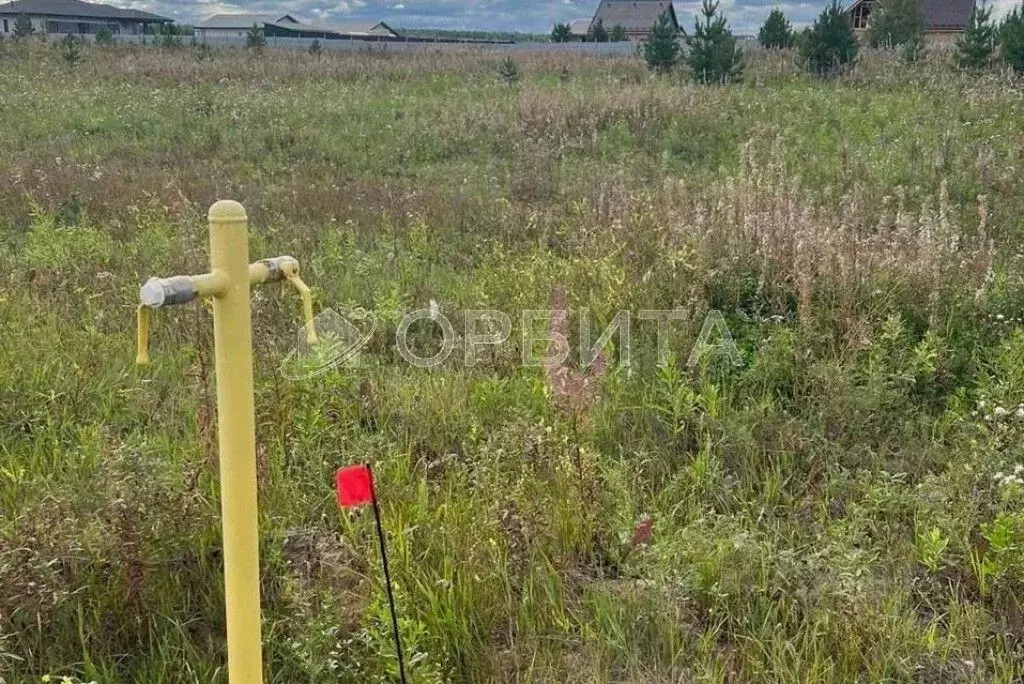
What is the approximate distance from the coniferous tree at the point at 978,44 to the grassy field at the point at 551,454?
932 centimetres

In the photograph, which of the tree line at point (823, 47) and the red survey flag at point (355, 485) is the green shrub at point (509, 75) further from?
the red survey flag at point (355, 485)

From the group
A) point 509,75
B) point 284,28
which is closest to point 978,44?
point 509,75

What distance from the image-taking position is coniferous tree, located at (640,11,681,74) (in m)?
17.5

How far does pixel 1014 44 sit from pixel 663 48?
652 cm

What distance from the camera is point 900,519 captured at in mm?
2971

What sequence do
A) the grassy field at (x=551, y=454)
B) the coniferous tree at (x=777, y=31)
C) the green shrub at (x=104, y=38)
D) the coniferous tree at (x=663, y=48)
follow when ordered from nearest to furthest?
the grassy field at (x=551, y=454), the coniferous tree at (x=663, y=48), the coniferous tree at (x=777, y=31), the green shrub at (x=104, y=38)

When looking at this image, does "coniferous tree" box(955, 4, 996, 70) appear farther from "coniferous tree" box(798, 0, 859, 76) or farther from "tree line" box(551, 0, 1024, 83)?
"coniferous tree" box(798, 0, 859, 76)

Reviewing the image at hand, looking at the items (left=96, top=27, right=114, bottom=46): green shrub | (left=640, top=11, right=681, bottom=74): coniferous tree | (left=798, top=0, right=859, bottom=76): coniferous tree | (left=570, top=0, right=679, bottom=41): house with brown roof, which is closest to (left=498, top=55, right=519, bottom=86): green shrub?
(left=640, top=11, right=681, bottom=74): coniferous tree

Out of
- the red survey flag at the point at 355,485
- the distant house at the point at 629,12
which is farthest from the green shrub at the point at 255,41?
the distant house at the point at 629,12

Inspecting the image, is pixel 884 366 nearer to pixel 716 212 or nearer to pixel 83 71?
pixel 716 212

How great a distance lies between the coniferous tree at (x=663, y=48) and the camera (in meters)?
17.5

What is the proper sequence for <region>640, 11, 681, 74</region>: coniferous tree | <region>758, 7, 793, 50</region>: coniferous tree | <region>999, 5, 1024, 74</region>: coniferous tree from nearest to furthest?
<region>999, 5, 1024, 74</region>: coniferous tree
<region>640, 11, 681, 74</region>: coniferous tree
<region>758, 7, 793, 50</region>: coniferous tree

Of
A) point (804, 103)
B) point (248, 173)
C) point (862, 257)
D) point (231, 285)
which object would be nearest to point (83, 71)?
point (248, 173)

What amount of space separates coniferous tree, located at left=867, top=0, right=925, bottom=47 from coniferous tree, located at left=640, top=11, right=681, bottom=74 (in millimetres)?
7211
